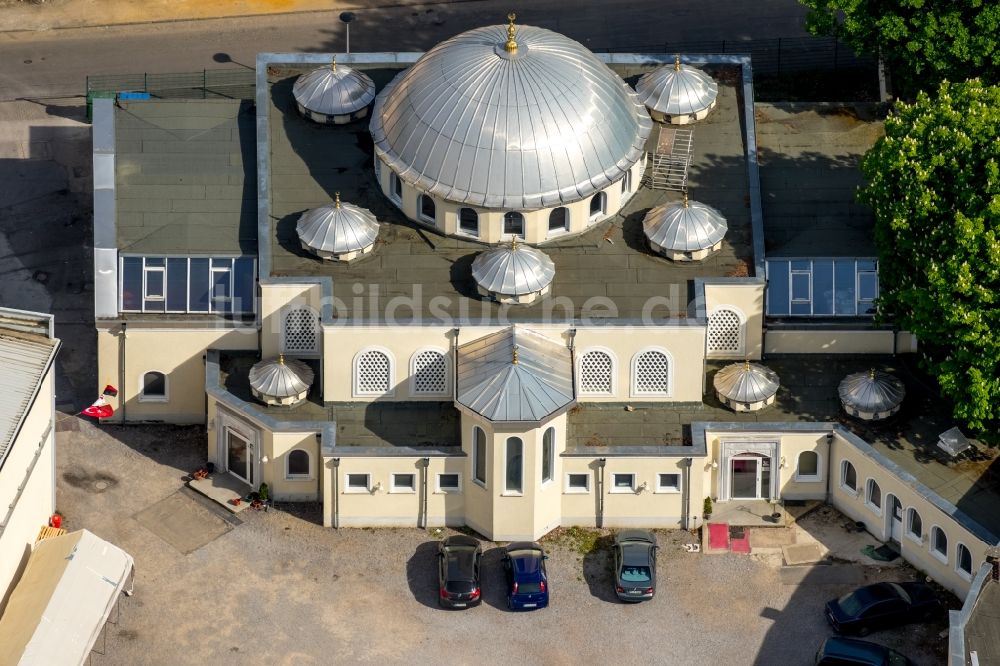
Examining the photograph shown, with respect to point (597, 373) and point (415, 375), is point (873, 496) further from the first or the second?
point (415, 375)

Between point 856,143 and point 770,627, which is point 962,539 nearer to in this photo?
point 770,627

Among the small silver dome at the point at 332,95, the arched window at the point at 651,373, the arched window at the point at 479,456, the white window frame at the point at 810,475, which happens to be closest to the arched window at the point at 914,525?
the white window frame at the point at 810,475

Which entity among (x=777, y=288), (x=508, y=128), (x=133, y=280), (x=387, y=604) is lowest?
(x=387, y=604)

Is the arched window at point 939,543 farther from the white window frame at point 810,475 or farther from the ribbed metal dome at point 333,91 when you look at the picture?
the ribbed metal dome at point 333,91

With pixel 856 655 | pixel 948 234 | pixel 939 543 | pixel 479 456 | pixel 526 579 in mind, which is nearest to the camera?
pixel 856 655

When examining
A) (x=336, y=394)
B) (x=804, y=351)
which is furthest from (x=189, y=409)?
(x=804, y=351)

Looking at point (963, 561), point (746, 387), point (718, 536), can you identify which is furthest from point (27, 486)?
point (963, 561)
